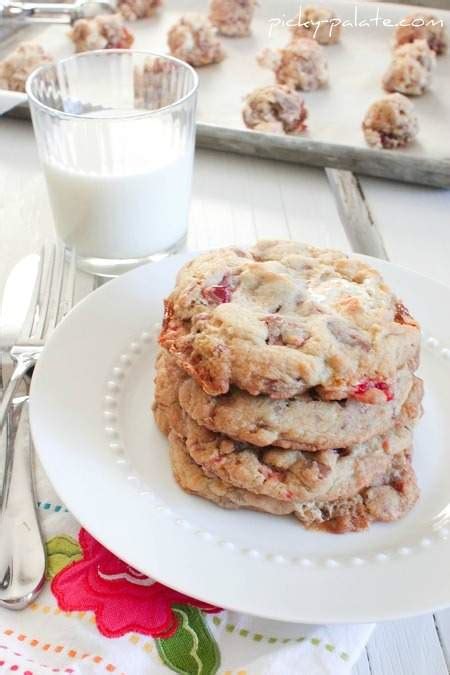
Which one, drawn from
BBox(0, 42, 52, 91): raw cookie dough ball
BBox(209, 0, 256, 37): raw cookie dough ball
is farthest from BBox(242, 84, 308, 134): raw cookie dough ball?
BBox(209, 0, 256, 37): raw cookie dough ball

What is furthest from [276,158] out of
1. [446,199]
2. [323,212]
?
[446,199]

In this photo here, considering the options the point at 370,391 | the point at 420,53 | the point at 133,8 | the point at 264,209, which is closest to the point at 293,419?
the point at 370,391

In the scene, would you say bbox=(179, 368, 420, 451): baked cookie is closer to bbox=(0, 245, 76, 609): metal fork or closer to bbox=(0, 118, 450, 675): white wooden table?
bbox=(0, 245, 76, 609): metal fork

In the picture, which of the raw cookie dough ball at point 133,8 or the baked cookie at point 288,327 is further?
the raw cookie dough ball at point 133,8

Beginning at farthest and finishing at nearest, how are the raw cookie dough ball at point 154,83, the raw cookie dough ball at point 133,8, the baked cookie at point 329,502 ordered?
the raw cookie dough ball at point 133,8 < the raw cookie dough ball at point 154,83 < the baked cookie at point 329,502

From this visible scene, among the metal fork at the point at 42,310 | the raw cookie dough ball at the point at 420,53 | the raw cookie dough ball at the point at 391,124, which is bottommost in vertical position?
the metal fork at the point at 42,310

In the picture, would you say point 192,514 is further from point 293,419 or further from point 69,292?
point 69,292

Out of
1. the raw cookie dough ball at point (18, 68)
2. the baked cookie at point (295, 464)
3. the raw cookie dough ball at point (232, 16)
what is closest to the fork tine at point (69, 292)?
the baked cookie at point (295, 464)

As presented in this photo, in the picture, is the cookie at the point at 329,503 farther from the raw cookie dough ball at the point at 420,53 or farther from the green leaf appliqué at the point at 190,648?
the raw cookie dough ball at the point at 420,53
